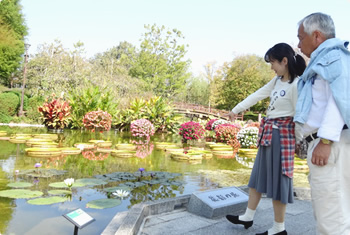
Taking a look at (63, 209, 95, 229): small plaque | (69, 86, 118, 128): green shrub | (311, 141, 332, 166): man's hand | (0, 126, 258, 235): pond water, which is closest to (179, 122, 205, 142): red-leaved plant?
(0, 126, 258, 235): pond water

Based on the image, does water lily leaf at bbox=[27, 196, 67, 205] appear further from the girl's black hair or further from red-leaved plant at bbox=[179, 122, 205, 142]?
red-leaved plant at bbox=[179, 122, 205, 142]

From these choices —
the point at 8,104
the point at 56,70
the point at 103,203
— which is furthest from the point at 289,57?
the point at 56,70

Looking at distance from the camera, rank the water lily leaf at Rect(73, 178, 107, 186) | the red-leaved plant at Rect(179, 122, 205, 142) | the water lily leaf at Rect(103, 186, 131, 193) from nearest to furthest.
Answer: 1. the water lily leaf at Rect(103, 186, 131, 193)
2. the water lily leaf at Rect(73, 178, 107, 186)
3. the red-leaved plant at Rect(179, 122, 205, 142)

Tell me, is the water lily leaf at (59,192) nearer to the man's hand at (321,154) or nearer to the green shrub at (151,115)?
the man's hand at (321,154)

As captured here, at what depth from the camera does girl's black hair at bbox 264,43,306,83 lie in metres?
2.59

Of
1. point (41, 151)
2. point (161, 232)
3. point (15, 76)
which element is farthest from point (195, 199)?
point (15, 76)

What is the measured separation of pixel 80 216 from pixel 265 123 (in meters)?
1.62

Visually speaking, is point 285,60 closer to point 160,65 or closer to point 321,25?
point 321,25

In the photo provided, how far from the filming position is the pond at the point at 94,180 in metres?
2.94

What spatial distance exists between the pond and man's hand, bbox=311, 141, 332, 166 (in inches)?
75.6

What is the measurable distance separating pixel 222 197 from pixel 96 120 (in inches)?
316

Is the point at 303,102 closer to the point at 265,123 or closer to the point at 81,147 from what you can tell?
the point at 265,123

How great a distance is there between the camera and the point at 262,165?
2684 mm

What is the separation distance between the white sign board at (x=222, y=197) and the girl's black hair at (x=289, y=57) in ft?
4.41
